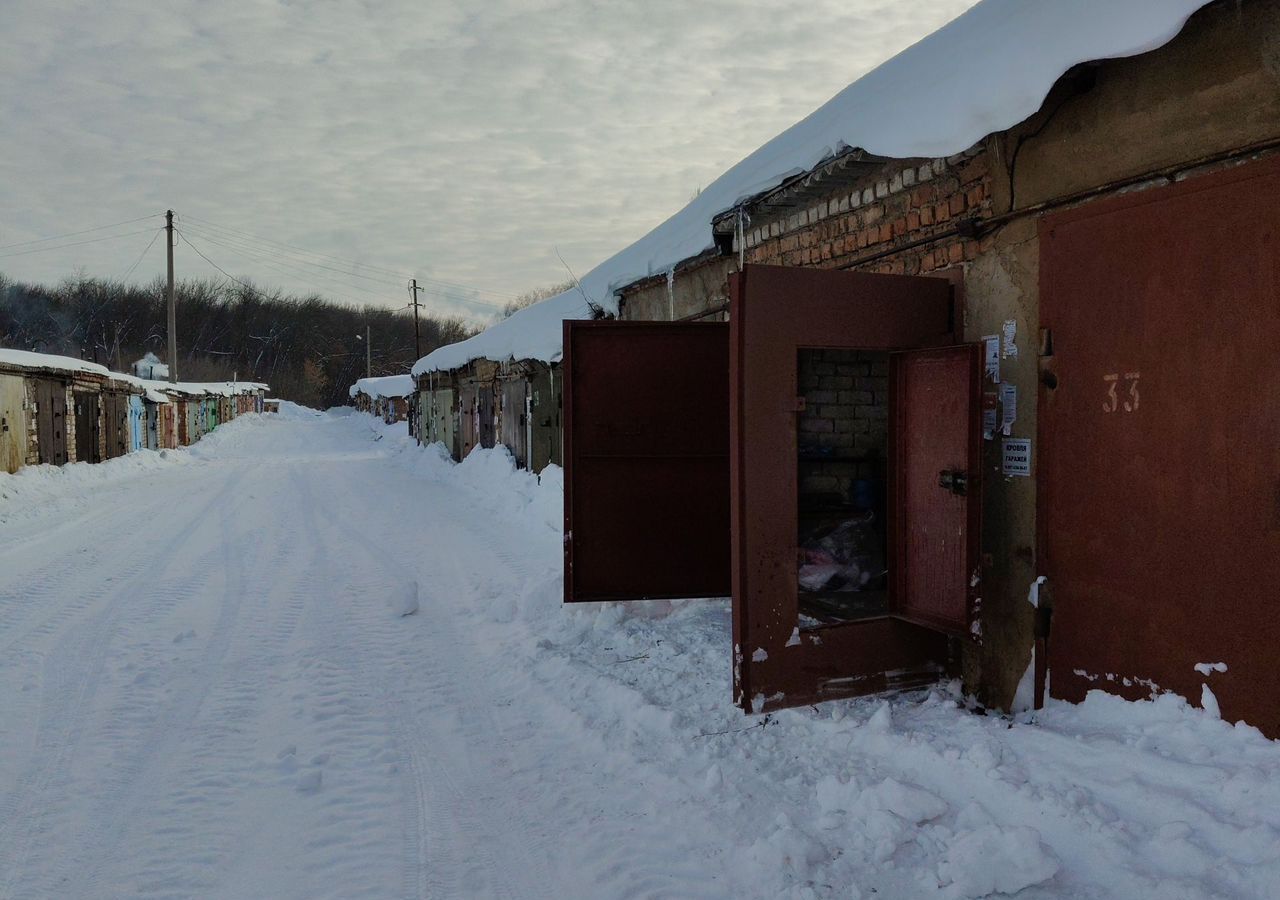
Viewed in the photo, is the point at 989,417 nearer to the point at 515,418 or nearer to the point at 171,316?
the point at 515,418


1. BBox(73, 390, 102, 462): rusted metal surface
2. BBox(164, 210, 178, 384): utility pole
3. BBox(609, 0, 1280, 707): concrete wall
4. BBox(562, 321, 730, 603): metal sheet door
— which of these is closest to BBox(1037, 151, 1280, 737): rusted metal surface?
BBox(609, 0, 1280, 707): concrete wall

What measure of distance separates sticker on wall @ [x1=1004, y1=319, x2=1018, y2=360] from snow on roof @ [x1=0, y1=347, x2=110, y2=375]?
17577 millimetres

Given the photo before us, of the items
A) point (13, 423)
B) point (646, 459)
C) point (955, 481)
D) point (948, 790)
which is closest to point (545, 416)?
point (646, 459)

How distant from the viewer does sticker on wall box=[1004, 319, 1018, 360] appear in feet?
13.0

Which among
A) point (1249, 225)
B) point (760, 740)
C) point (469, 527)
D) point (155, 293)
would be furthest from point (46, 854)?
point (155, 293)

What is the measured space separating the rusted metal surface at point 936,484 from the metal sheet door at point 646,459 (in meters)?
1.80

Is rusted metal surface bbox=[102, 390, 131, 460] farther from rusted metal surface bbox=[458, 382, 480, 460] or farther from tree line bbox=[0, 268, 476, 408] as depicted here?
tree line bbox=[0, 268, 476, 408]

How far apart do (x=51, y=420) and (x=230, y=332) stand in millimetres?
76202

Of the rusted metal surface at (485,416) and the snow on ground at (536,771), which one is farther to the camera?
the rusted metal surface at (485,416)

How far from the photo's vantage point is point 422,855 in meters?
3.15

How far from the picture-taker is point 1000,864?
266 cm

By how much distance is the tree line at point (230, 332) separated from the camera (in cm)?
6956

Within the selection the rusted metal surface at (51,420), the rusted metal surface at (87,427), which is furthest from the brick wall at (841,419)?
the rusted metal surface at (87,427)

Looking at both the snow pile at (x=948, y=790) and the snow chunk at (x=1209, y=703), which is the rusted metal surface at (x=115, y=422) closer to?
the snow pile at (x=948, y=790)
